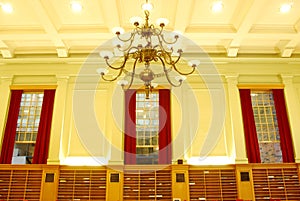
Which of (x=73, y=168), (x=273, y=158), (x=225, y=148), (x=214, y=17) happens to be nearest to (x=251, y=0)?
(x=214, y=17)

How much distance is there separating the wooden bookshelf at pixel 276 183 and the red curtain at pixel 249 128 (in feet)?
1.27

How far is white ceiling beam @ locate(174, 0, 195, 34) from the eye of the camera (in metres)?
6.53

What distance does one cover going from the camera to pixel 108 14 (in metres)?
6.91

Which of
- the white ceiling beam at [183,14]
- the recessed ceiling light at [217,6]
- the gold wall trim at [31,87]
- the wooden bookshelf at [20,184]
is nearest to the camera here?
the white ceiling beam at [183,14]

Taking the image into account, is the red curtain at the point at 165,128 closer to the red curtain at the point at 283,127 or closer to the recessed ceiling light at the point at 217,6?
the recessed ceiling light at the point at 217,6

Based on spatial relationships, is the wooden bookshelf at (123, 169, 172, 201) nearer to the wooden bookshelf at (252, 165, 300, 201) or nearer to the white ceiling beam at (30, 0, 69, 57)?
the wooden bookshelf at (252, 165, 300, 201)

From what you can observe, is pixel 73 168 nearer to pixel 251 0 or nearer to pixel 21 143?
pixel 21 143

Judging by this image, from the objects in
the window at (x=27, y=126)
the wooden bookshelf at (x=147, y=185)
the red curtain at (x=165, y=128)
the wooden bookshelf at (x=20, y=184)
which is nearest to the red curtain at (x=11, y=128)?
the window at (x=27, y=126)

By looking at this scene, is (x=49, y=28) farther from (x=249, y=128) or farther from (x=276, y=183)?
(x=276, y=183)

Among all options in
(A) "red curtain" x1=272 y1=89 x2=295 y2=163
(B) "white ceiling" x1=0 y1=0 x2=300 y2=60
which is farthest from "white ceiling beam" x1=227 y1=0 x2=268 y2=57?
(A) "red curtain" x1=272 y1=89 x2=295 y2=163

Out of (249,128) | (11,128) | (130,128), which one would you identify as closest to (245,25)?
(249,128)

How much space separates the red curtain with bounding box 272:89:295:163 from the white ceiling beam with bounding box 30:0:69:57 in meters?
6.50

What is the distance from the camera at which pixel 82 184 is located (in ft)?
24.8

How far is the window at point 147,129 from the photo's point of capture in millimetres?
8156
